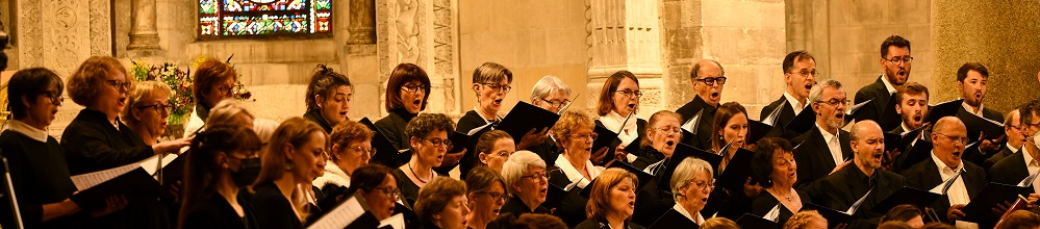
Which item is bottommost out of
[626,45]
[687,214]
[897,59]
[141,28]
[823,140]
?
[687,214]

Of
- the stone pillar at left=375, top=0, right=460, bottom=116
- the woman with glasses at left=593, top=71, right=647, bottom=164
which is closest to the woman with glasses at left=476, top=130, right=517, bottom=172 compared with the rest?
the woman with glasses at left=593, top=71, right=647, bottom=164

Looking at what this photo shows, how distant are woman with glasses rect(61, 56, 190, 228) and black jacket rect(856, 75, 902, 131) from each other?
11.9 feet

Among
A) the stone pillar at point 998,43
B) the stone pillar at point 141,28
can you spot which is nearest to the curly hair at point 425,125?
the stone pillar at point 998,43

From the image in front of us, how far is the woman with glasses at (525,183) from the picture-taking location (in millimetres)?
5527

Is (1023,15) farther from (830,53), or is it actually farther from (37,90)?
(37,90)

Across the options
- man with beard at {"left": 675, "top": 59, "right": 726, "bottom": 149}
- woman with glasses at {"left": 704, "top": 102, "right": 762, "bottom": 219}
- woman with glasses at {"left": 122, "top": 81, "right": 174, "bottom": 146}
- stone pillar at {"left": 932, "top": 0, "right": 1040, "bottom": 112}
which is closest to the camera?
woman with glasses at {"left": 122, "top": 81, "right": 174, "bottom": 146}

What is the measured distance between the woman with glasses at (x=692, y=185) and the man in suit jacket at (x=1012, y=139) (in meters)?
1.87

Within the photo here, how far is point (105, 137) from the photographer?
463cm

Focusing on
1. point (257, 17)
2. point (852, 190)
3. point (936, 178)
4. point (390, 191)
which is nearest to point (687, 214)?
point (852, 190)

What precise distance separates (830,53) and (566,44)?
3.03 meters

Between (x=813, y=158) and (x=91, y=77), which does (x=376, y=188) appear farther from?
(x=813, y=158)

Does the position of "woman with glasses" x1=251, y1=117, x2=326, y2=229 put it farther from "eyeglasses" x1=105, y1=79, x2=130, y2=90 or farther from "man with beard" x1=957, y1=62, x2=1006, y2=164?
"man with beard" x1=957, y1=62, x2=1006, y2=164

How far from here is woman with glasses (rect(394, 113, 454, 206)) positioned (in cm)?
557

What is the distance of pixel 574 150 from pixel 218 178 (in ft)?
8.02
